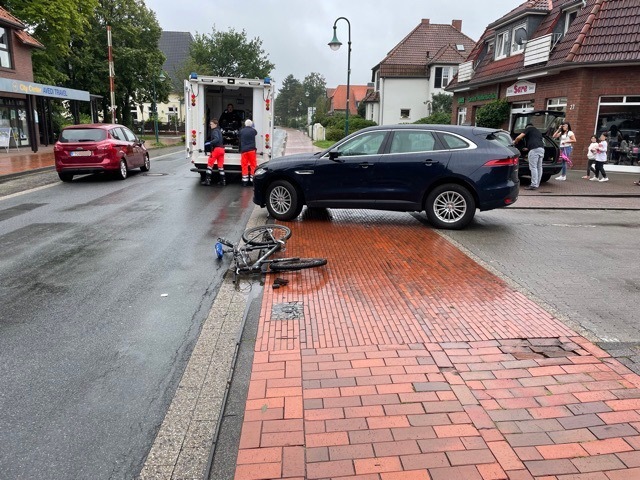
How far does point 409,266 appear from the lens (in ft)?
20.9

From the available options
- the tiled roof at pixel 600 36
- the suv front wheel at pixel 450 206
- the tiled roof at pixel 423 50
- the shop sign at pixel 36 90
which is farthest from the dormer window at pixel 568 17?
the tiled roof at pixel 423 50

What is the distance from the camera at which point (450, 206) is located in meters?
8.73

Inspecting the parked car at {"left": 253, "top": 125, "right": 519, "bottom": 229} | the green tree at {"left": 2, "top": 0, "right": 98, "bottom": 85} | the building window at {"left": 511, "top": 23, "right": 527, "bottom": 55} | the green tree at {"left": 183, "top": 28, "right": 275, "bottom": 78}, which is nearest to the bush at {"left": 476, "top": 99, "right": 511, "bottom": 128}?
the building window at {"left": 511, "top": 23, "right": 527, "bottom": 55}

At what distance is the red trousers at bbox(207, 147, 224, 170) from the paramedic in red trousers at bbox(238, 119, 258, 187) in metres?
0.59

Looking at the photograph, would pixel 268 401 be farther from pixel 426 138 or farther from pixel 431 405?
pixel 426 138

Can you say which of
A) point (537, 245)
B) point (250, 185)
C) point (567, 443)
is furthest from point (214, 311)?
point (250, 185)

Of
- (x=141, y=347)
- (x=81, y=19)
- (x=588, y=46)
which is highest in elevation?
(x=81, y=19)

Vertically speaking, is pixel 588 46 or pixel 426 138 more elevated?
pixel 588 46

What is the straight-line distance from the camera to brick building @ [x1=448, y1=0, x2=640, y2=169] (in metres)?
17.7

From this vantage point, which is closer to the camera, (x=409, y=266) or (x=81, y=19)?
(x=409, y=266)

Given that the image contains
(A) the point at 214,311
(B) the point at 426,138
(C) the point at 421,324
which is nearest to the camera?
(C) the point at 421,324

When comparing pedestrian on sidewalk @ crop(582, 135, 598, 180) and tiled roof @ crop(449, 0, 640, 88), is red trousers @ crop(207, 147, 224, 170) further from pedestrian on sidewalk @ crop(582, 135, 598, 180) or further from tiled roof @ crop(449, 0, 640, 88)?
tiled roof @ crop(449, 0, 640, 88)

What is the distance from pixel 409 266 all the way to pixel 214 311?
2596 millimetres

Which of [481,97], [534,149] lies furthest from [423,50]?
[534,149]
